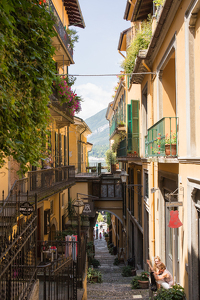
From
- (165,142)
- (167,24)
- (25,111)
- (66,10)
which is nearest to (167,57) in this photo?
(167,24)

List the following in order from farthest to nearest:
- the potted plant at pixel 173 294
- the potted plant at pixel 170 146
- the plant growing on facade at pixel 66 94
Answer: the plant growing on facade at pixel 66 94
the potted plant at pixel 170 146
the potted plant at pixel 173 294

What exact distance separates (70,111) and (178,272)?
9450 mm

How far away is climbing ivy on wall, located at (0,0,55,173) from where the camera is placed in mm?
3816

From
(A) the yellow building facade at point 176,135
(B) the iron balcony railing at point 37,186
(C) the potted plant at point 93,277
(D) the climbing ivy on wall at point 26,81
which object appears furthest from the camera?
(C) the potted plant at point 93,277

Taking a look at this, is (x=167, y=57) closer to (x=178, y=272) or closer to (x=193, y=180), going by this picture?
(x=193, y=180)

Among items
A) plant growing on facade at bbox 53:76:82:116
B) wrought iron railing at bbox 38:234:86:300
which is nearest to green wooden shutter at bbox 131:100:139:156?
plant growing on facade at bbox 53:76:82:116

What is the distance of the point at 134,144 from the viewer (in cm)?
1432

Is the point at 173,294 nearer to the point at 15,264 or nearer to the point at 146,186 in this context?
the point at 15,264

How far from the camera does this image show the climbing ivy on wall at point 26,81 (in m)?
3.82

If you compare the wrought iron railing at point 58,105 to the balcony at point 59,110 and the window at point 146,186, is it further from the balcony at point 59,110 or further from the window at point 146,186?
the window at point 146,186

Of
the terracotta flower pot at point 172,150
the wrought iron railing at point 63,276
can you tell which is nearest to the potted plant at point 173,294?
the wrought iron railing at point 63,276

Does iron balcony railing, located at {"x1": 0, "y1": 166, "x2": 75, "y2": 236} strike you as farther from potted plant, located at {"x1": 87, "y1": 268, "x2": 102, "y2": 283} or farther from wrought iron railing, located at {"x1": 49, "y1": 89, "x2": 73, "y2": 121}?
potted plant, located at {"x1": 87, "y1": 268, "x2": 102, "y2": 283}

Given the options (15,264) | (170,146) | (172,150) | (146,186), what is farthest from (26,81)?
(146,186)

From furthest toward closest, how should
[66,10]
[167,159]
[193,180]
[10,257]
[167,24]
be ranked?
[66,10] < [167,24] < [167,159] < [193,180] < [10,257]
